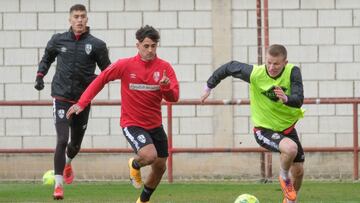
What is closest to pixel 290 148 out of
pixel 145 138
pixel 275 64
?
pixel 275 64

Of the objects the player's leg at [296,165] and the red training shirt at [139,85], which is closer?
the red training shirt at [139,85]

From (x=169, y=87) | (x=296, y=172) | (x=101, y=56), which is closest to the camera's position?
(x=169, y=87)

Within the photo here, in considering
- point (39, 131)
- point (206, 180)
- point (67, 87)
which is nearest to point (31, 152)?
point (39, 131)

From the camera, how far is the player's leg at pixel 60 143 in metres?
11.6

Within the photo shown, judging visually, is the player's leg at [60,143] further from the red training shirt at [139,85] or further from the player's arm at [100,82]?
the red training shirt at [139,85]

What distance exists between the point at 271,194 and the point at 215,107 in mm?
3577

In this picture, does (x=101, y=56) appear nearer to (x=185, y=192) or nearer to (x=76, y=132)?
(x=76, y=132)

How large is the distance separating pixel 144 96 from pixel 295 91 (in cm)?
149

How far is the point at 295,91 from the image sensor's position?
419 inches

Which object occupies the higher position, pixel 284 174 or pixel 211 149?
pixel 284 174

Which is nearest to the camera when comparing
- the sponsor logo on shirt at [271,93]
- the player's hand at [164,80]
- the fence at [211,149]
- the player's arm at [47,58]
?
the player's hand at [164,80]

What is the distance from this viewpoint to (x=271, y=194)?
13.1 meters

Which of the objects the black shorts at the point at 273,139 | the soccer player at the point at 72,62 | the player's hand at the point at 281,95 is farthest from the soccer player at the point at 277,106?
the soccer player at the point at 72,62

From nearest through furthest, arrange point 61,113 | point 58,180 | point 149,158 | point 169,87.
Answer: point 169,87 → point 149,158 → point 58,180 → point 61,113
